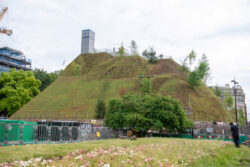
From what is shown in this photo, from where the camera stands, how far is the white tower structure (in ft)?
389

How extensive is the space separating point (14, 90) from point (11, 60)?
4310 centimetres

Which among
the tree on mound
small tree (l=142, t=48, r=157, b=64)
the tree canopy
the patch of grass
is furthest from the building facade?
the patch of grass

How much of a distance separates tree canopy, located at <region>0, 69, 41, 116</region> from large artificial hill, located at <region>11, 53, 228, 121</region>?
3582 millimetres

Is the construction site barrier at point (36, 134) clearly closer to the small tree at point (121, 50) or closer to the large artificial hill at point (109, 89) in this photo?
the large artificial hill at point (109, 89)

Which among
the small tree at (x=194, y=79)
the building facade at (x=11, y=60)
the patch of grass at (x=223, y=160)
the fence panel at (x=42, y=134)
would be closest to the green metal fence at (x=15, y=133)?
the fence panel at (x=42, y=134)

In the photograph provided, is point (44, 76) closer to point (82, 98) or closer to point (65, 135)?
point (82, 98)

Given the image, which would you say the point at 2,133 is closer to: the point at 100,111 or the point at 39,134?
the point at 39,134

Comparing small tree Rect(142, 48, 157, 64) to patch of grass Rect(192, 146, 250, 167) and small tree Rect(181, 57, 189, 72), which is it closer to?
small tree Rect(181, 57, 189, 72)

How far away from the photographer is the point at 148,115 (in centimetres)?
2505

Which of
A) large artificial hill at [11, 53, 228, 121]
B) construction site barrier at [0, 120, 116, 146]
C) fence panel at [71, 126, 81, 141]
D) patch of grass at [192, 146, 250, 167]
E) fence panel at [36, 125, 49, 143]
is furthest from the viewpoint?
large artificial hill at [11, 53, 228, 121]

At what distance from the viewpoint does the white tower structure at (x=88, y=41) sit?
11847cm

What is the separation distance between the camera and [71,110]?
2719 inches

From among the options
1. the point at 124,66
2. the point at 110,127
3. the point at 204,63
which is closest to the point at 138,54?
the point at 124,66

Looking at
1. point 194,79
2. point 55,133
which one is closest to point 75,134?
point 55,133
